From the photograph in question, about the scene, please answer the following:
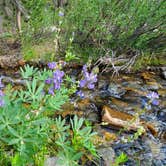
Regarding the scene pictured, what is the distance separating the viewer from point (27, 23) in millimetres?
6012

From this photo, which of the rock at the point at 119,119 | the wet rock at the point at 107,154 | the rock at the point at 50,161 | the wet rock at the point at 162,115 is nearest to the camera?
the rock at the point at 50,161

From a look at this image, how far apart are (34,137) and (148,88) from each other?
353cm

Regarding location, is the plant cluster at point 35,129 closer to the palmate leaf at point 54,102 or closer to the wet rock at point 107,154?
the palmate leaf at point 54,102

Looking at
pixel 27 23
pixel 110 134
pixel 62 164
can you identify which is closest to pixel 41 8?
pixel 27 23

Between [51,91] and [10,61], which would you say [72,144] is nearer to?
[51,91]

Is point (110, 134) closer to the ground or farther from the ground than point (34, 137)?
closer to the ground

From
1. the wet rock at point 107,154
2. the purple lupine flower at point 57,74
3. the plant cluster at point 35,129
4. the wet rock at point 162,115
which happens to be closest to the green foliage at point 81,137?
the plant cluster at point 35,129

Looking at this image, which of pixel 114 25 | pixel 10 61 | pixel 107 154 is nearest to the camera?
pixel 107 154

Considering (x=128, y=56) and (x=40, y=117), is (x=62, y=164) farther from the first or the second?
(x=128, y=56)

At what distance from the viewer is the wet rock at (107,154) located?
343 cm

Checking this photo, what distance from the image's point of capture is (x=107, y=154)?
3.57m

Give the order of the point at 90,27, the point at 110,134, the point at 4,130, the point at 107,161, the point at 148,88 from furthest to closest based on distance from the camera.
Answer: the point at 90,27 → the point at 148,88 → the point at 110,134 → the point at 107,161 → the point at 4,130

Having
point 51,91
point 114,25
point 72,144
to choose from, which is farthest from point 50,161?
point 114,25

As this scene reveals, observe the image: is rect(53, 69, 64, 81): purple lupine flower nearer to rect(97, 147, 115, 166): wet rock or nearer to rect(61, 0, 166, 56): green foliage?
rect(97, 147, 115, 166): wet rock
